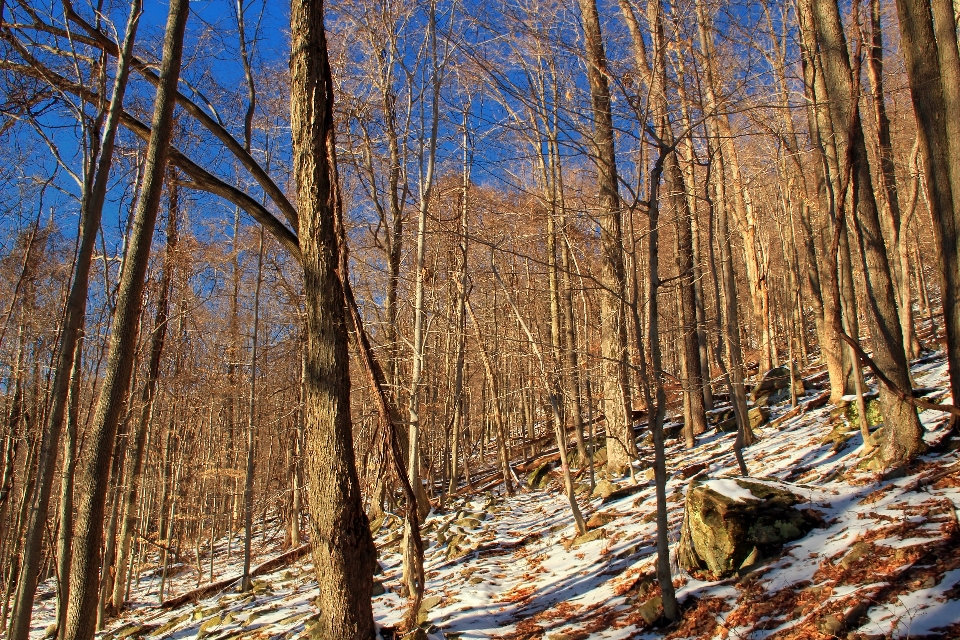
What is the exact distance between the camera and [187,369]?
17000mm

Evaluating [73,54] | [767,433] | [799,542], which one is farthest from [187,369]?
[799,542]

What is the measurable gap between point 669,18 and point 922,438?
14.6ft

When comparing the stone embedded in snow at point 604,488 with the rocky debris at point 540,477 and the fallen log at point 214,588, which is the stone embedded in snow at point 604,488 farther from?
the fallen log at point 214,588

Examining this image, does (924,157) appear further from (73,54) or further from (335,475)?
(73,54)

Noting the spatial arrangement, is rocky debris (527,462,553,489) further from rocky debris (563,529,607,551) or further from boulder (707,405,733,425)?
rocky debris (563,529,607,551)

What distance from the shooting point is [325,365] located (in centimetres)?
327

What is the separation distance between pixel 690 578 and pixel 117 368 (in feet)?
15.7

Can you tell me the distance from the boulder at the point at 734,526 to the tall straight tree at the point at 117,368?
4594mm

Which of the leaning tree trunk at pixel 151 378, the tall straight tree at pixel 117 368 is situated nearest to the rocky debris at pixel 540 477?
the leaning tree trunk at pixel 151 378

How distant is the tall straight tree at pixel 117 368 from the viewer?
4.21 m

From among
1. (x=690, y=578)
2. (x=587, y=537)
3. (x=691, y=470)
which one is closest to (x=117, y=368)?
(x=690, y=578)

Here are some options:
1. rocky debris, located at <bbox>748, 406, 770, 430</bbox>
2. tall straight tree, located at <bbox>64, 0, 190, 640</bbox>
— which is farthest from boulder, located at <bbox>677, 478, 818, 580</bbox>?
rocky debris, located at <bbox>748, 406, 770, 430</bbox>

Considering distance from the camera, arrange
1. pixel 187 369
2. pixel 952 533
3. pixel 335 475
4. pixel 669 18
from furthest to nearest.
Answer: pixel 187 369 < pixel 669 18 < pixel 952 533 < pixel 335 475

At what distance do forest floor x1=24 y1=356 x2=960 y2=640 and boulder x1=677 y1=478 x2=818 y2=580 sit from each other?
0.13m
